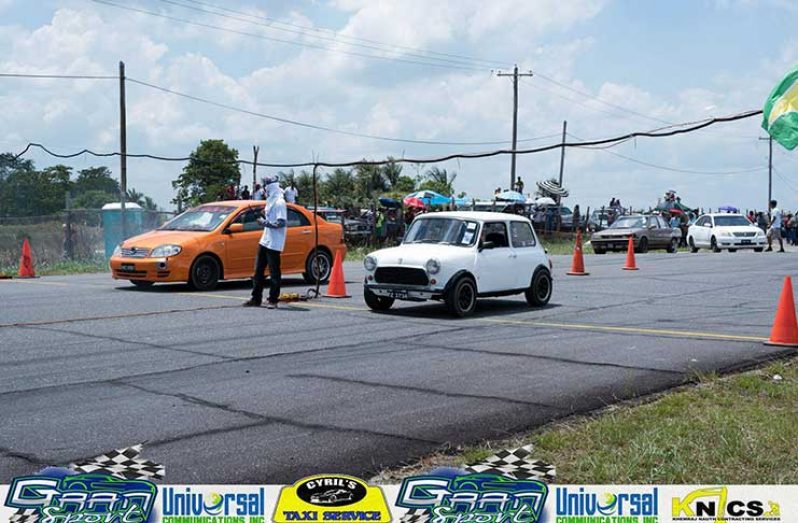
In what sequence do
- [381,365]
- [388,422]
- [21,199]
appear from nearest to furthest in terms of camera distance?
[388,422] < [381,365] < [21,199]

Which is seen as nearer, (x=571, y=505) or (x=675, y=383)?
(x=571, y=505)

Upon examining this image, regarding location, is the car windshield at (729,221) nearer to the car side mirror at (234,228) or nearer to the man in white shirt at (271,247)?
the car side mirror at (234,228)

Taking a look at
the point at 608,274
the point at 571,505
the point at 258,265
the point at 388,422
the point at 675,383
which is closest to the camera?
the point at 571,505

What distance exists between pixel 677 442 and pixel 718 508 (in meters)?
1.84

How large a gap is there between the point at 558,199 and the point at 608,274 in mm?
29315

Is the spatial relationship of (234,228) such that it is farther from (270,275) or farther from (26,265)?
(26,265)

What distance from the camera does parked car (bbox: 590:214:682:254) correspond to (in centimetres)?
3666

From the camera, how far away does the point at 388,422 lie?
7113mm

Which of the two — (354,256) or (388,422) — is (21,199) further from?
(388,422)

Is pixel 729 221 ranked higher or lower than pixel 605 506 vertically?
higher

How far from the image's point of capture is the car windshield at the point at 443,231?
1438 cm

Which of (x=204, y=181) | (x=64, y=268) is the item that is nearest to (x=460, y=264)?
(x=64, y=268)

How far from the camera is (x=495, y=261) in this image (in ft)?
47.5

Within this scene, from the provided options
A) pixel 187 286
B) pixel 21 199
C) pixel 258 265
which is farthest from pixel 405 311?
pixel 21 199
